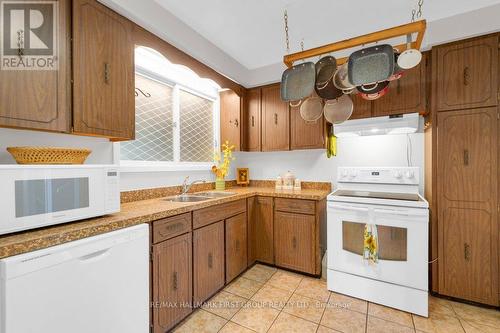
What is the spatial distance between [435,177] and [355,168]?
0.67 m

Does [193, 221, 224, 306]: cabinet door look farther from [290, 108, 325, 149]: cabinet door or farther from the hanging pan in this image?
the hanging pan

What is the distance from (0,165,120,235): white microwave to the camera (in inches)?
36.9

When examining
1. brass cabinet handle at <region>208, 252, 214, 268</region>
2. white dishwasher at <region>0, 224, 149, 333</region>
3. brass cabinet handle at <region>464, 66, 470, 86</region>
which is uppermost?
brass cabinet handle at <region>464, 66, 470, 86</region>

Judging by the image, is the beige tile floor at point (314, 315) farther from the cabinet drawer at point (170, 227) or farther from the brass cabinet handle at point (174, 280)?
the cabinet drawer at point (170, 227)

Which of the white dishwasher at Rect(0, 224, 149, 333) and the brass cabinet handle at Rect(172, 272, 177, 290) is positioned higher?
the white dishwasher at Rect(0, 224, 149, 333)

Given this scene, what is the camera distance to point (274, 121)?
2.84 metres

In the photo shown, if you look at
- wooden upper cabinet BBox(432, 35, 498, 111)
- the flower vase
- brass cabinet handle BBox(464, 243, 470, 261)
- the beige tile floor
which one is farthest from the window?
brass cabinet handle BBox(464, 243, 470, 261)

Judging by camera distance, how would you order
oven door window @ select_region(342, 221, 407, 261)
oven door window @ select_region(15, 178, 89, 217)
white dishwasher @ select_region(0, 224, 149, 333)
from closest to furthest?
white dishwasher @ select_region(0, 224, 149, 333)
oven door window @ select_region(15, 178, 89, 217)
oven door window @ select_region(342, 221, 407, 261)

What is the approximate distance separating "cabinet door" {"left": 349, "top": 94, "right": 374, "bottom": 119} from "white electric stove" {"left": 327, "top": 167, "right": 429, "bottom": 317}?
2.16 feet

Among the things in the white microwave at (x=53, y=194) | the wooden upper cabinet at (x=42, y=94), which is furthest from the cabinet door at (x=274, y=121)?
the wooden upper cabinet at (x=42, y=94)

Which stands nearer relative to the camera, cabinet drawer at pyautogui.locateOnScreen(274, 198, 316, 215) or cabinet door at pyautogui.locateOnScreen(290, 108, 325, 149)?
cabinet drawer at pyautogui.locateOnScreen(274, 198, 316, 215)

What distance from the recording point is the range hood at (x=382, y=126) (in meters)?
2.06

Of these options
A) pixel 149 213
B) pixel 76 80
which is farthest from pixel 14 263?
pixel 76 80

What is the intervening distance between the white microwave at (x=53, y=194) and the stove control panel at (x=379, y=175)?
2179 millimetres
